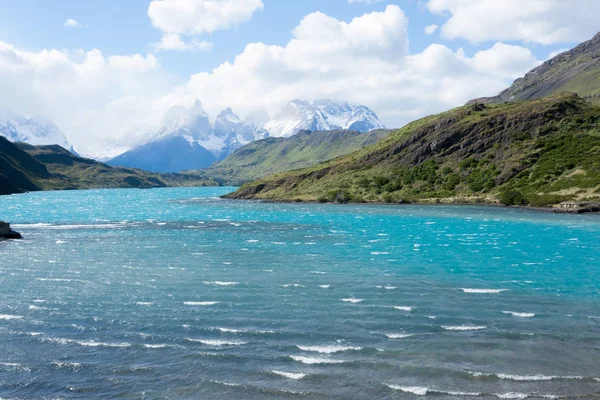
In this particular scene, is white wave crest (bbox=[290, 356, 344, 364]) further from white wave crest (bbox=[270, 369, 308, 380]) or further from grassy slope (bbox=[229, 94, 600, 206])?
grassy slope (bbox=[229, 94, 600, 206])

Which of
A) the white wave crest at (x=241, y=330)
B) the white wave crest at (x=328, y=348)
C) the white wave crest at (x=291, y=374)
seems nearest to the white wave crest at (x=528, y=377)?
the white wave crest at (x=328, y=348)

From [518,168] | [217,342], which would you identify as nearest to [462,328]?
[217,342]

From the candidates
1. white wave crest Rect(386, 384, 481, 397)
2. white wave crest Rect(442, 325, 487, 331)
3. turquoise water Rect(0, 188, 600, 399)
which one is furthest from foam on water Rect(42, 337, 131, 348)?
white wave crest Rect(442, 325, 487, 331)

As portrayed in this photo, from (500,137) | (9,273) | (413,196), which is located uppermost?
(500,137)

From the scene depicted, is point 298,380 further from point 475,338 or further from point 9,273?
point 9,273

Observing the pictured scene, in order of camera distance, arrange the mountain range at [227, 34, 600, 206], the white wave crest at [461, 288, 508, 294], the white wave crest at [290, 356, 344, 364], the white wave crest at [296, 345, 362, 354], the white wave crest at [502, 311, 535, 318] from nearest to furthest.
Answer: the white wave crest at [290, 356, 344, 364], the white wave crest at [296, 345, 362, 354], the white wave crest at [502, 311, 535, 318], the white wave crest at [461, 288, 508, 294], the mountain range at [227, 34, 600, 206]

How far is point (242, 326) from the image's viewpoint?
93.8 feet

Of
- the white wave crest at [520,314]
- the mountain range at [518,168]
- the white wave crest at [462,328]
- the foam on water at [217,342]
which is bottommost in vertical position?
the foam on water at [217,342]

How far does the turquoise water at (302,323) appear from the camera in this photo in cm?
2034

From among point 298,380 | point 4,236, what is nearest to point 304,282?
point 298,380

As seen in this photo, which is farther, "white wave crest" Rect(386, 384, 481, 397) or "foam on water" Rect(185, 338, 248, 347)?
"foam on water" Rect(185, 338, 248, 347)

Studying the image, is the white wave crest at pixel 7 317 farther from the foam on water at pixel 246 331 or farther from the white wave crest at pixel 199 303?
the foam on water at pixel 246 331

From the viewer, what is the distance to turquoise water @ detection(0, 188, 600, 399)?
20.3 meters

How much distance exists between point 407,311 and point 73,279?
1231 inches
